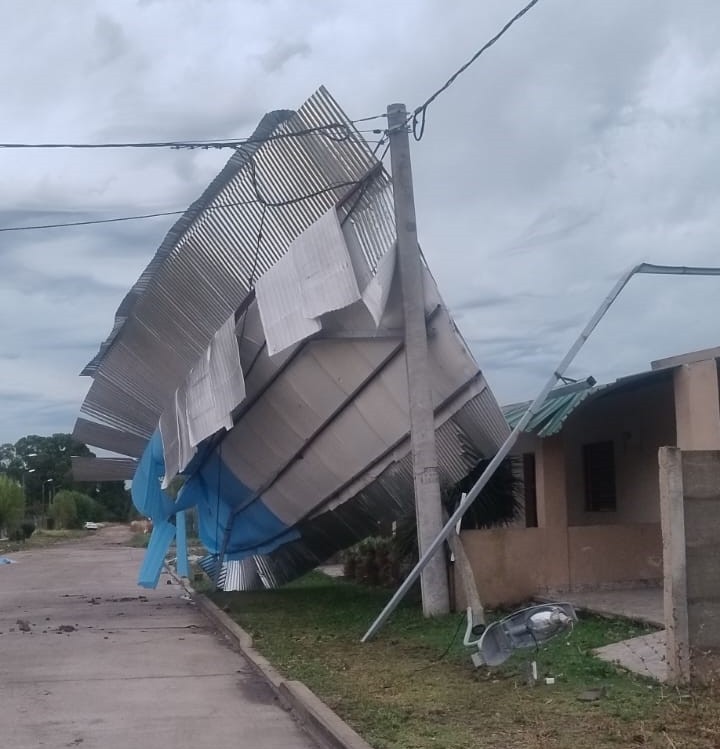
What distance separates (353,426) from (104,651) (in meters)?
4.57

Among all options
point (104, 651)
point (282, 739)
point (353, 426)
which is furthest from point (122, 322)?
point (282, 739)

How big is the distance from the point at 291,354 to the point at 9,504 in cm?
5434

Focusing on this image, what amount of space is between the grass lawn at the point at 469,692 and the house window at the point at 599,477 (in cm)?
436

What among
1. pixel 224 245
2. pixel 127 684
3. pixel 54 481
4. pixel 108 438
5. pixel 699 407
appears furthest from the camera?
pixel 54 481

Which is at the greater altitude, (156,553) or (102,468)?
(102,468)

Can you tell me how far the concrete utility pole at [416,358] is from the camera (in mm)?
13773

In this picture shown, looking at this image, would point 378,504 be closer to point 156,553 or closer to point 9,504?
point 156,553

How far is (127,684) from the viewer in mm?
11070

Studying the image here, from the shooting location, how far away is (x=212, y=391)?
14945mm

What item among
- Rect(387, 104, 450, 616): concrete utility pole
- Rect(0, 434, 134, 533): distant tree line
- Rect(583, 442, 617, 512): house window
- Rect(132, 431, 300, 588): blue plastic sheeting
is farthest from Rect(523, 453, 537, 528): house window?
Rect(0, 434, 134, 533): distant tree line

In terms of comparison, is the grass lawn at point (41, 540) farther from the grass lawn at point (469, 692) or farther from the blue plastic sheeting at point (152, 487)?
the grass lawn at point (469, 692)

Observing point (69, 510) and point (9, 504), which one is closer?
point (9, 504)

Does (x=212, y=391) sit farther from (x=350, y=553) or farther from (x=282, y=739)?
(x=350, y=553)

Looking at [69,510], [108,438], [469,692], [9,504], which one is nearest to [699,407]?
[469,692]
